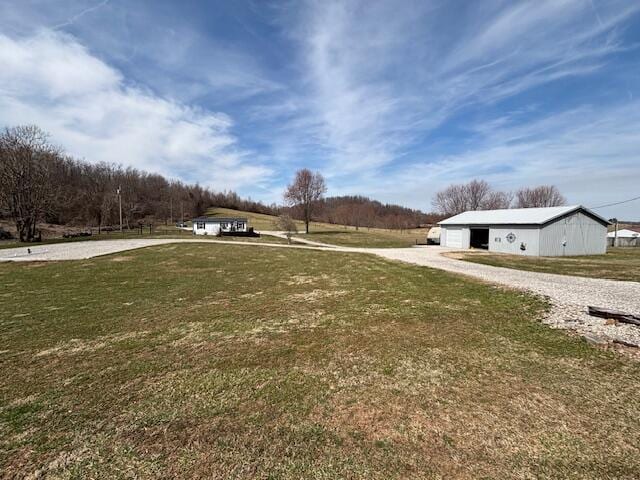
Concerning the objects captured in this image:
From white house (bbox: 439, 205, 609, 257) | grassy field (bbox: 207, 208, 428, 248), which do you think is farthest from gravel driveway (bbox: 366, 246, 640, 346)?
grassy field (bbox: 207, 208, 428, 248)

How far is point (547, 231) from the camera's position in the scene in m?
22.9

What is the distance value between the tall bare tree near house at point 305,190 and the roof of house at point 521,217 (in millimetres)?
27513

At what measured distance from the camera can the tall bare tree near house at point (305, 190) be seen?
171 feet

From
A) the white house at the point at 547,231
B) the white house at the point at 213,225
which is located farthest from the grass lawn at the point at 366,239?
the white house at the point at 213,225

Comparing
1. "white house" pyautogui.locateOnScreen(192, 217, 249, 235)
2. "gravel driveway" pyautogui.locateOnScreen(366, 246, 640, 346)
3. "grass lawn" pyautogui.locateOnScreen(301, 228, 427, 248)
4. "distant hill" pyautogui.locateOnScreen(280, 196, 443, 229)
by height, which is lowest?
"gravel driveway" pyautogui.locateOnScreen(366, 246, 640, 346)

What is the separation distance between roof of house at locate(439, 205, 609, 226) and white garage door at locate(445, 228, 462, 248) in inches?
30.6

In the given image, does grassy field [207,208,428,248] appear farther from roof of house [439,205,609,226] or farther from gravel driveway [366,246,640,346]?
gravel driveway [366,246,640,346]

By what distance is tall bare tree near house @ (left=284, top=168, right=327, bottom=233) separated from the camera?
171ft

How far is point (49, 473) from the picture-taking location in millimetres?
2529

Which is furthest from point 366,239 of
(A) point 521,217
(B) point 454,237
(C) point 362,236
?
(A) point 521,217

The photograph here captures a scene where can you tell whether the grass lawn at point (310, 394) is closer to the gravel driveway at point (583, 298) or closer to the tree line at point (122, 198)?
the gravel driveway at point (583, 298)

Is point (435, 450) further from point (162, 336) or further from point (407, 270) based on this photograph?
point (407, 270)

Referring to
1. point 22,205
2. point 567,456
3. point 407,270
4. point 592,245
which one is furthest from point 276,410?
point 22,205

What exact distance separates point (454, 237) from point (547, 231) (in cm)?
847
